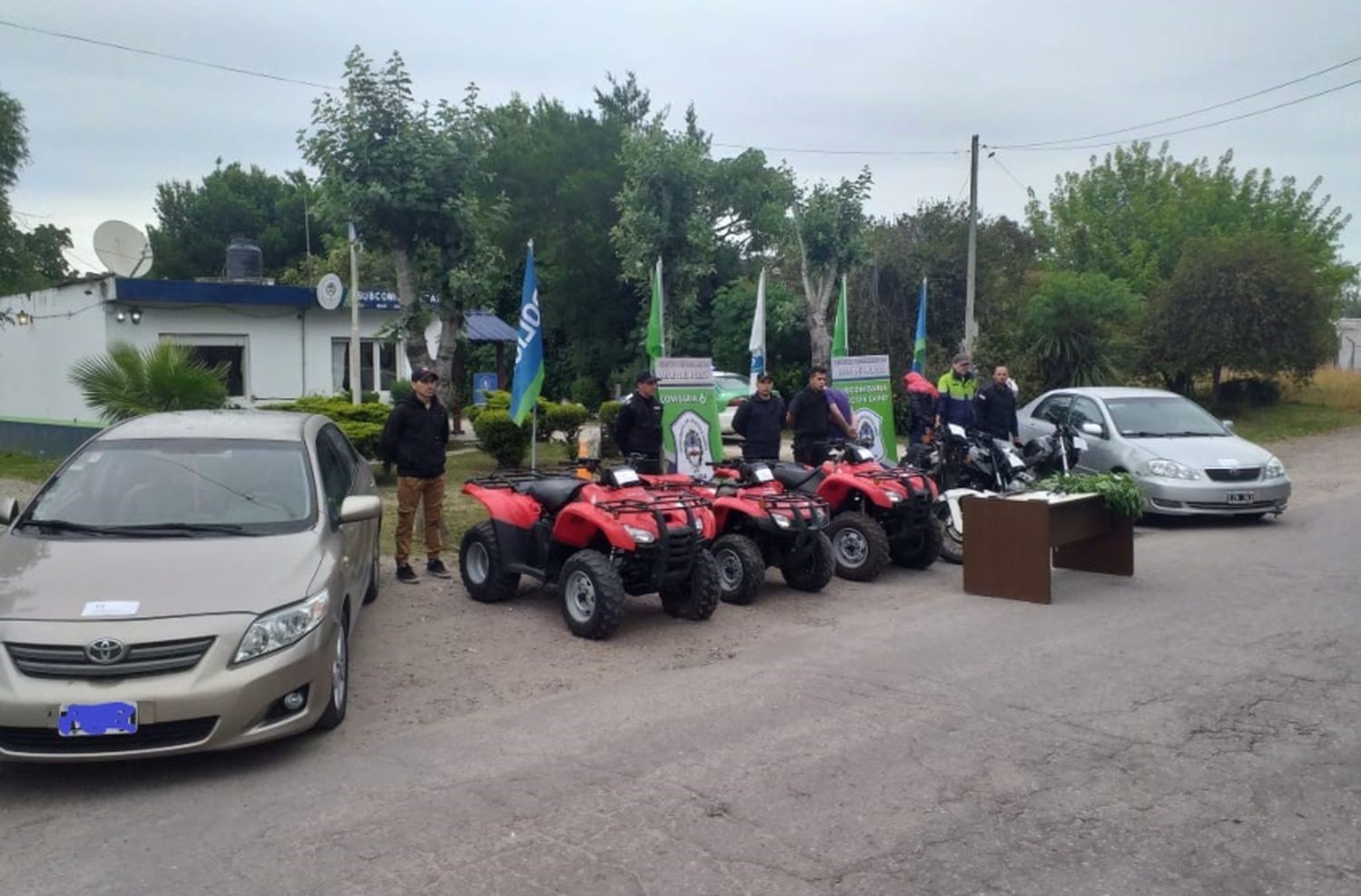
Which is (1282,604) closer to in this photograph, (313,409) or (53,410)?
(313,409)

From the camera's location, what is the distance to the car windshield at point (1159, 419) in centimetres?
1353

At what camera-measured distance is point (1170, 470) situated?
1261 centimetres

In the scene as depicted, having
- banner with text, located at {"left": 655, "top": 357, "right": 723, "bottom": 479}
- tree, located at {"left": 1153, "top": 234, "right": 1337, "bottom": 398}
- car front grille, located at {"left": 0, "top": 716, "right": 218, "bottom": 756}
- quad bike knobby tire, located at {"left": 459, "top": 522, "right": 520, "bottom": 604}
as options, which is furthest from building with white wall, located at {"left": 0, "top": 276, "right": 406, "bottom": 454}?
tree, located at {"left": 1153, "top": 234, "right": 1337, "bottom": 398}

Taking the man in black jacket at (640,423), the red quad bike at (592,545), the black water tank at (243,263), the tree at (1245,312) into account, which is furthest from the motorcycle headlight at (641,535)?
the tree at (1245,312)

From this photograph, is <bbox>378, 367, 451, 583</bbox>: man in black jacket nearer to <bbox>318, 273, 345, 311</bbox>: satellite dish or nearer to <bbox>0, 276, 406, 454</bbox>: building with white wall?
<bbox>0, 276, 406, 454</bbox>: building with white wall

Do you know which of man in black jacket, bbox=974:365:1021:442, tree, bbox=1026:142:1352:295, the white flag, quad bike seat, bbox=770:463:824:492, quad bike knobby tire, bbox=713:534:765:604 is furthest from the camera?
tree, bbox=1026:142:1352:295

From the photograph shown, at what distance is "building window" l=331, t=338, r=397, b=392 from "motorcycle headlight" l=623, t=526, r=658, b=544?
15.9 m

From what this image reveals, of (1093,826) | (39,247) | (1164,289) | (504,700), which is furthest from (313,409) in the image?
(1164,289)

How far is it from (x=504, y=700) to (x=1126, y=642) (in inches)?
162

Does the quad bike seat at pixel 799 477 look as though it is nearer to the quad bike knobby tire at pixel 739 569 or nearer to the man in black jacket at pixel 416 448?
the quad bike knobby tire at pixel 739 569

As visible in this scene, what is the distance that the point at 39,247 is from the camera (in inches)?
1093

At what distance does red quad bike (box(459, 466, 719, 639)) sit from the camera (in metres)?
7.73

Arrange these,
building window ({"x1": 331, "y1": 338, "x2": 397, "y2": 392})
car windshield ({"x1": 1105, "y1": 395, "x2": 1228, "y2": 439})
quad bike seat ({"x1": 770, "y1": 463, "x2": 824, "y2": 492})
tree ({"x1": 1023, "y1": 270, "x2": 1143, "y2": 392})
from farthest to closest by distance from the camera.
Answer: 1. tree ({"x1": 1023, "y1": 270, "x2": 1143, "y2": 392})
2. building window ({"x1": 331, "y1": 338, "x2": 397, "y2": 392})
3. car windshield ({"x1": 1105, "y1": 395, "x2": 1228, "y2": 439})
4. quad bike seat ({"x1": 770, "y1": 463, "x2": 824, "y2": 492})

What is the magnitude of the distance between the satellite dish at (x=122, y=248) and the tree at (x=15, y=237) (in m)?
5.20
